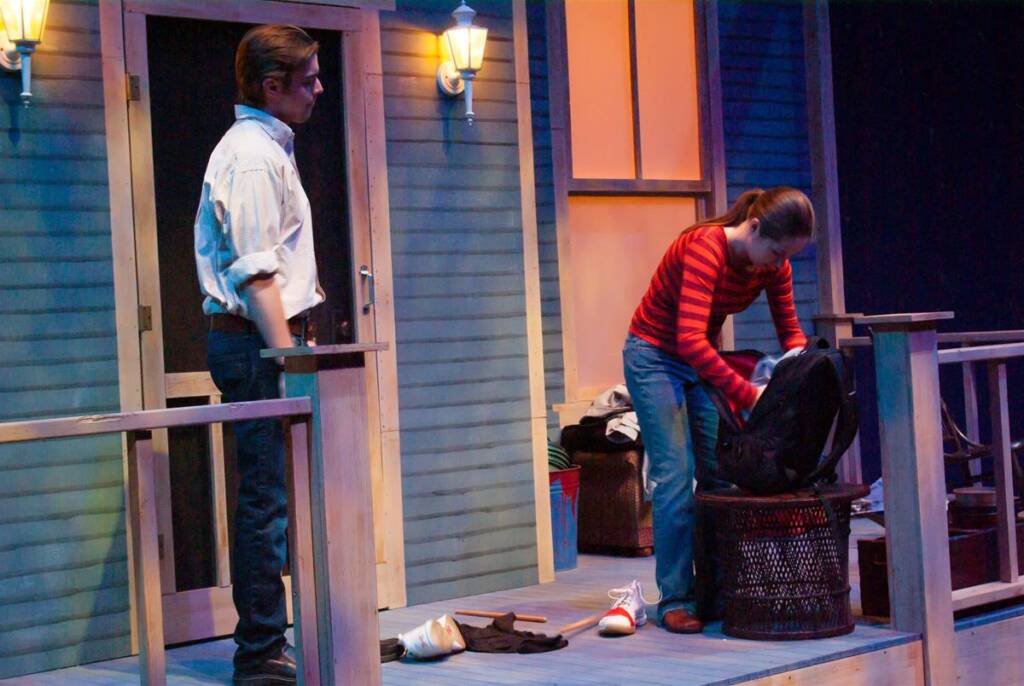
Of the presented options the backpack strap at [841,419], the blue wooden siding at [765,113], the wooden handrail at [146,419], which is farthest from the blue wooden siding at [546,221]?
the wooden handrail at [146,419]

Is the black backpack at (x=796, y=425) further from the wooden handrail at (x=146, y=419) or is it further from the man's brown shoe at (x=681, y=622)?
the wooden handrail at (x=146, y=419)

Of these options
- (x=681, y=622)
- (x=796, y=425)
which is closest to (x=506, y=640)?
(x=681, y=622)

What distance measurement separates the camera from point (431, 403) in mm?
6027

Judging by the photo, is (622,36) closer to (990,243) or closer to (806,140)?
(806,140)

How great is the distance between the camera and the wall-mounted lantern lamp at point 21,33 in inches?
191

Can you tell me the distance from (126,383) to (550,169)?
121 inches

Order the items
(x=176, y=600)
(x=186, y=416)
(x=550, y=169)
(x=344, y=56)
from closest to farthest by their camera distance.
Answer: (x=186, y=416) < (x=176, y=600) < (x=344, y=56) < (x=550, y=169)

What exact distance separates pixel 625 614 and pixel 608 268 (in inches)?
126

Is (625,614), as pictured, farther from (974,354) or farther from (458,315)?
(458,315)

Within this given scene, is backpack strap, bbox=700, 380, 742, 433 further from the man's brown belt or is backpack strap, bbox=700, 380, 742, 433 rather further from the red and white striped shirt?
the man's brown belt

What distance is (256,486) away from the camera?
4.09 meters

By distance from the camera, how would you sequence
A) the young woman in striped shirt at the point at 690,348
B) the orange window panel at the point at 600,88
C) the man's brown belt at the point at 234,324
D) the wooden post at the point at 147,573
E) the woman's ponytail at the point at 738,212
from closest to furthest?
the wooden post at the point at 147,573 → the man's brown belt at the point at 234,324 → the young woman in striped shirt at the point at 690,348 → the woman's ponytail at the point at 738,212 → the orange window panel at the point at 600,88

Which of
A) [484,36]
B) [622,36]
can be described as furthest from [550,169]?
[484,36]

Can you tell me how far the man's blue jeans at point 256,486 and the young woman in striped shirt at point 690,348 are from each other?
1454 mm
